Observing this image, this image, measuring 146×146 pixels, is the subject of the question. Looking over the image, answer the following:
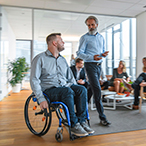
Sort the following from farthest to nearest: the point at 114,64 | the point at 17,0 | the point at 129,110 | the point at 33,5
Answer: the point at 114,64 → the point at 33,5 → the point at 17,0 → the point at 129,110

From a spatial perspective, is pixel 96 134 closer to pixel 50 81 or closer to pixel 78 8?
Result: pixel 50 81

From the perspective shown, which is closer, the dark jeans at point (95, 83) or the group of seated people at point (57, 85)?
the group of seated people at point (57, 85)

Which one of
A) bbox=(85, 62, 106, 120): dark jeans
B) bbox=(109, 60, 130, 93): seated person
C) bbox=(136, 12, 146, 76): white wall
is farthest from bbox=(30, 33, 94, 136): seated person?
bbox=(136, 12, 146, 76): white wall

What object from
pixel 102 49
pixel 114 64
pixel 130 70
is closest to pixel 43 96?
pixel 102 49

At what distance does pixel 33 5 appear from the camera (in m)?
4.24

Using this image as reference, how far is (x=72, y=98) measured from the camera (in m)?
1.71

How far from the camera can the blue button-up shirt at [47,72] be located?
5.82 feet

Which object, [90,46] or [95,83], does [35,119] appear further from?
[90,46]

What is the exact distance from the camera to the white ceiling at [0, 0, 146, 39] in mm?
4090

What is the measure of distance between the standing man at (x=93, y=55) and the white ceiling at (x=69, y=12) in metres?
1.95

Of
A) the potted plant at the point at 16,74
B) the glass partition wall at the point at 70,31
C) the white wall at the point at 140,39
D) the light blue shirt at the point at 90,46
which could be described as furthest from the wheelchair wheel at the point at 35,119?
the white wall at the point at 140,39

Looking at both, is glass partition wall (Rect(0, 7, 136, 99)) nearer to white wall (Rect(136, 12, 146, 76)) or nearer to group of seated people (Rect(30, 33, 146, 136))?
white wall (Rect(136, 12, 146, 76))

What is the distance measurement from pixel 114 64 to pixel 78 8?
2042 millimetres

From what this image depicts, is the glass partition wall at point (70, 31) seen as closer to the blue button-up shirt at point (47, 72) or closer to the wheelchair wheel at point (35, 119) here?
the wheelchair wheel at point (35, 119)
